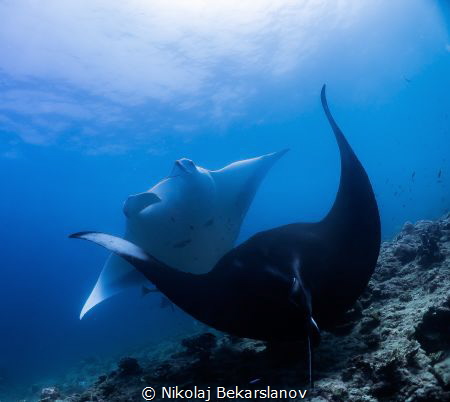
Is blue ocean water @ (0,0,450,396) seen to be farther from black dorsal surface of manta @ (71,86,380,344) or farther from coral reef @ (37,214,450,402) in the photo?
black dorsal surface of manta @ (71,86,380,344)

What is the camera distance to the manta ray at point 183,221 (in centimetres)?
484

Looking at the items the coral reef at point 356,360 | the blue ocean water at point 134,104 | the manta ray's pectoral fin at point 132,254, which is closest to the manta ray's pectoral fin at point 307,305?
the coral reef at point 356,360

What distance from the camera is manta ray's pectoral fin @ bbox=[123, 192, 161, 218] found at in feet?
16.0

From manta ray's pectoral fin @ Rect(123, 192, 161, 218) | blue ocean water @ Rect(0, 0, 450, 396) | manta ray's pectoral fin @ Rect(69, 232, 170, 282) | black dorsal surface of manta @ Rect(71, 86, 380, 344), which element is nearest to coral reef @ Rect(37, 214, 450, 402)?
black dorsal surface of manta @ Rect(71, 86, 380, 344)

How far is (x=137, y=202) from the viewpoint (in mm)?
4938

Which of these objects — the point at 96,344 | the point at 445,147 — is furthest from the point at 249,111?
the point at 445,147

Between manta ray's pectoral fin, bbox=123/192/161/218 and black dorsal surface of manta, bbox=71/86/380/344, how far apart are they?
224cm

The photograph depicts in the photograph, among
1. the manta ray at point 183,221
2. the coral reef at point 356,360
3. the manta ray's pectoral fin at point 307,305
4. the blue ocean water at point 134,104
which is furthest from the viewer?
the blue ocean water at point 134,104
